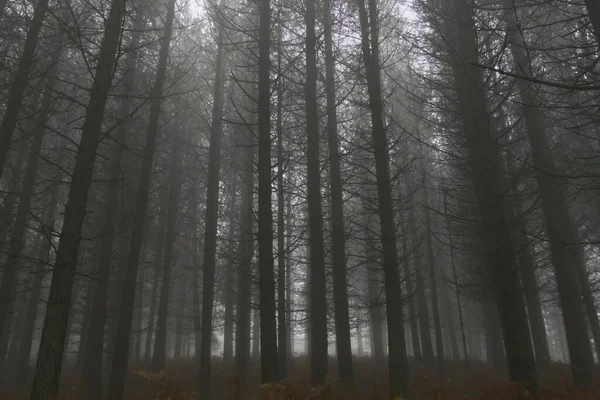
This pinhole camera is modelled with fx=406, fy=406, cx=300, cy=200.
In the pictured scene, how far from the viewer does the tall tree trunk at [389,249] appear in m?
5.32

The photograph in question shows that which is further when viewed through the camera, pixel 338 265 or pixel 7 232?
pixel 7 232

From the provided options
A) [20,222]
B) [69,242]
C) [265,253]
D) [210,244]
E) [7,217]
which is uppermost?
[7,217]

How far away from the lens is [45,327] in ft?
12.9

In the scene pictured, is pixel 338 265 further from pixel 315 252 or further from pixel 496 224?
pixel 496 224

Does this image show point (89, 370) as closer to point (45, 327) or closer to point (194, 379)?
point (194, 379)

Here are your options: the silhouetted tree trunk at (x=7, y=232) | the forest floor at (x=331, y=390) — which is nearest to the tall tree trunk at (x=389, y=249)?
the forest floor at (x=331, y=390)

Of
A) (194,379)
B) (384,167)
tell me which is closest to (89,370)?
(194,379)

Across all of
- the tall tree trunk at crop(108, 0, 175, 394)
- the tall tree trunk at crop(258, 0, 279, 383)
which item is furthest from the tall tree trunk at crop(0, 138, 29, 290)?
the tall tree trunk at crop(258, 0, 279, 383)

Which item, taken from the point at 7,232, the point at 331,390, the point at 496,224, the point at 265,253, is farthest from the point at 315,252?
the point at 7,232

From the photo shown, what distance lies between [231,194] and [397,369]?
469 inches

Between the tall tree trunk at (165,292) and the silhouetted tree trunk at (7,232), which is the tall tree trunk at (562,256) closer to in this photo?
the tall tree trunk at (165,292)

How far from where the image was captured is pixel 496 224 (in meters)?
5.20

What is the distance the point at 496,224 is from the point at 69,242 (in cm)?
500

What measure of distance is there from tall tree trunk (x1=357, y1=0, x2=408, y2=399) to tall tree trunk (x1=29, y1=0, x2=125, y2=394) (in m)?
3.75
